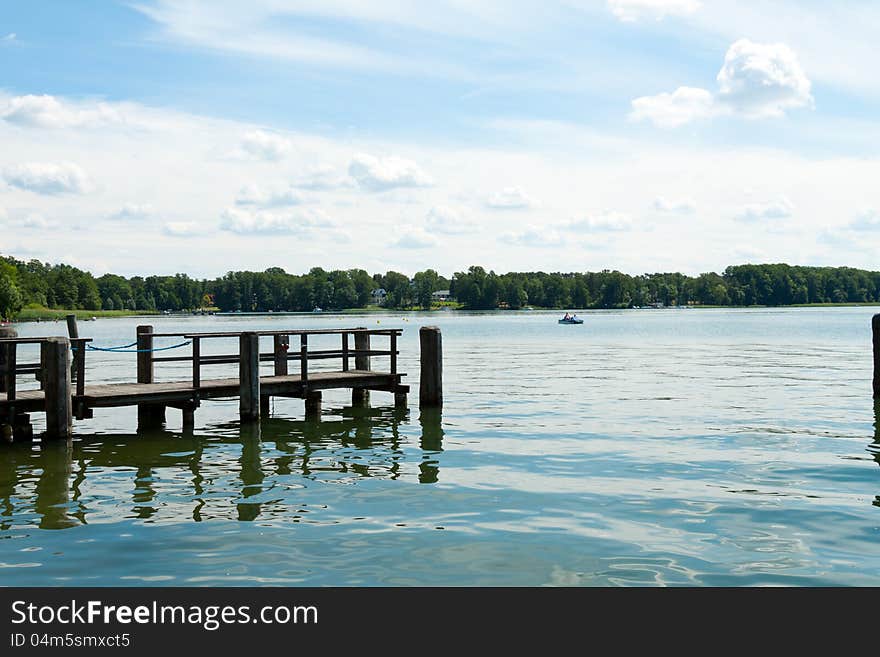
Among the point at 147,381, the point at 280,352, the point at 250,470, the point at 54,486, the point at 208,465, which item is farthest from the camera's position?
the point at 280,352

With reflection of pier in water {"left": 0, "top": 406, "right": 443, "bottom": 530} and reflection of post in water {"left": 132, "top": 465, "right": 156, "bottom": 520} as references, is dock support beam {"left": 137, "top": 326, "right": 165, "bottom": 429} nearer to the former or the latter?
reflection of pier in water {"left": 0, "top": 406, "right": 443, "bottom": 530}

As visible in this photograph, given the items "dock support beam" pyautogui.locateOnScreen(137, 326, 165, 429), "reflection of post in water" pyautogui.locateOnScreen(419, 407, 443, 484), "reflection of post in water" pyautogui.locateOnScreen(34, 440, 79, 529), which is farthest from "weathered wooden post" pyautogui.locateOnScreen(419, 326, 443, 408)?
"reflection of post in water" pyautogui.locateOnScreen(34, 440, 79, 529)

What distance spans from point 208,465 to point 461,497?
559 cm

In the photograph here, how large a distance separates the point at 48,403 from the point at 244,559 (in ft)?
32.4

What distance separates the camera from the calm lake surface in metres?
9.90

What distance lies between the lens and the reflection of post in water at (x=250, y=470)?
41.7 ft

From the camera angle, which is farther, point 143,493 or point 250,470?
point 250,470

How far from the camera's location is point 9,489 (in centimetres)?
1450

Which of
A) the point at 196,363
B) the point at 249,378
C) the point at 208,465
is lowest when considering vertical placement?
the point at 208,465

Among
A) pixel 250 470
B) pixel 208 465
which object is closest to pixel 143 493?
pixel 250 470

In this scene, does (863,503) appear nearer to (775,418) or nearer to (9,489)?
(775,418)

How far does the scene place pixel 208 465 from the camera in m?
16.6

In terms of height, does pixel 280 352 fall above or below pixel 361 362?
above

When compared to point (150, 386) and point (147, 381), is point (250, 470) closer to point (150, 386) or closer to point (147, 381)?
point (150, 386)
